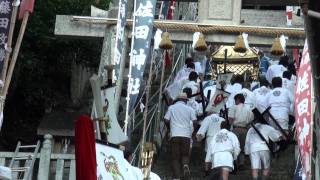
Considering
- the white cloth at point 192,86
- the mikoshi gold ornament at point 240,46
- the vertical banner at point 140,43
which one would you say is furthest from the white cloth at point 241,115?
the vertical banner at point 140,43

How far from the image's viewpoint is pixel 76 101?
18953 mm

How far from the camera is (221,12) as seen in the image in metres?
14.5

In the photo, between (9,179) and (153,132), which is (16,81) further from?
(9,179)

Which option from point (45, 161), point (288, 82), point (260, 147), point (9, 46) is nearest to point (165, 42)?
point (260, 147)

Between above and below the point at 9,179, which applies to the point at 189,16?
above

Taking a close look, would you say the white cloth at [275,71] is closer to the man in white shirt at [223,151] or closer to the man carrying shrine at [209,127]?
the man carrying shrine at [209,127]

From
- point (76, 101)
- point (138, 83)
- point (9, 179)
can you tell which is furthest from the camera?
point (76, 101)

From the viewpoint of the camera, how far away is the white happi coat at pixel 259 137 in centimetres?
1368

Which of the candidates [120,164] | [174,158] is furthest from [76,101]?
[120,164]

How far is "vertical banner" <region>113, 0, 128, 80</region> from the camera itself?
13469 mm

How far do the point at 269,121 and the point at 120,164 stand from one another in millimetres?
6456

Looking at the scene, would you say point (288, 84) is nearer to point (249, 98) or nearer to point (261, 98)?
point (249, 98)

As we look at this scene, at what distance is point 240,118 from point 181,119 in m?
1.22

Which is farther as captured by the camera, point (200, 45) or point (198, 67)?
point (198, 67)
